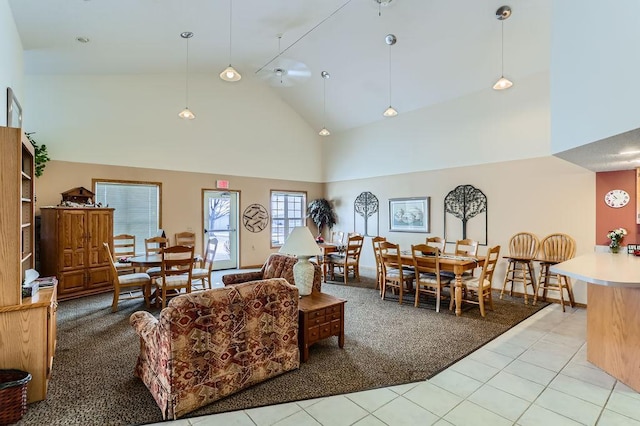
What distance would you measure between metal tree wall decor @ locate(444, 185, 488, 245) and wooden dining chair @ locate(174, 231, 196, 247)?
17.5 ft

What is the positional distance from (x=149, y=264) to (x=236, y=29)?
3.94m

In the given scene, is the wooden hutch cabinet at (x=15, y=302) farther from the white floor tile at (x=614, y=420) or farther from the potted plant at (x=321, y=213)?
the potted plant at (x=321, y=213)

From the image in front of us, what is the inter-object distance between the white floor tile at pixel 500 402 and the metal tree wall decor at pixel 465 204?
3.95 m

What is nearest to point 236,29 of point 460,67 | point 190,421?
point 460,67

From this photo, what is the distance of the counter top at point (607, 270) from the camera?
221 cm

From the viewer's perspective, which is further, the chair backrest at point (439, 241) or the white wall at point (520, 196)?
the chair backrest at point (439, 241)

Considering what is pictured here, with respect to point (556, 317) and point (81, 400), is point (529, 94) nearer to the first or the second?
point (556, 317)

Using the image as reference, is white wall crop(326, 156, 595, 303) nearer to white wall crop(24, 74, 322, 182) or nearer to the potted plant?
the potted plant

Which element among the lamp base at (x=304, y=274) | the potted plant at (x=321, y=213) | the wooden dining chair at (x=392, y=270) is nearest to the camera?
the lamp base at (x=304, y=274)

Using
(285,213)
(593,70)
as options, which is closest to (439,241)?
(593,70)

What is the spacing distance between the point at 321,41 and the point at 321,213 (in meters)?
4.38

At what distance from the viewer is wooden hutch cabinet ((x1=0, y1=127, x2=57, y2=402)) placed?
222cm

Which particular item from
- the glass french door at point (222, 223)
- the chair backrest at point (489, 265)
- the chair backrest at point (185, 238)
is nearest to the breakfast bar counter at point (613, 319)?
the chair backrest at point (489, 265)

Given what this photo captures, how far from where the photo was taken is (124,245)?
5.94 m
